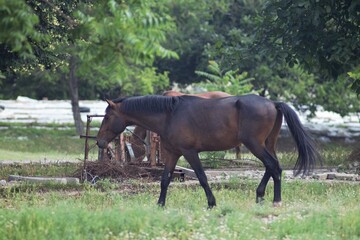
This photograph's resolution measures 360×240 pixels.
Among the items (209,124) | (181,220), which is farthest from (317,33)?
(181,220)

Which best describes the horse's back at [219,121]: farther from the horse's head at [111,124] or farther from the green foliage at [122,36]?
the green foliage at [122,36]

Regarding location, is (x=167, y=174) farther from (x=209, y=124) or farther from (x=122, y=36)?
(x=122, y=36)

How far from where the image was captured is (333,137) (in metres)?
41.9

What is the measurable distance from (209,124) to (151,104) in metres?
1.05

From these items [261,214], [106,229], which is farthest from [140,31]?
[261,214]

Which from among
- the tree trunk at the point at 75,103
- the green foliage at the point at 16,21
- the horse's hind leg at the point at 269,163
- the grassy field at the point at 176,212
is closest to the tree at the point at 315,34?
the grassy field at the point at 176,212

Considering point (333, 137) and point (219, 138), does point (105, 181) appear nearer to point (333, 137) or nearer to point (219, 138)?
point (219, 138)

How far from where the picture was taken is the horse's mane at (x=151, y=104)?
603 inches

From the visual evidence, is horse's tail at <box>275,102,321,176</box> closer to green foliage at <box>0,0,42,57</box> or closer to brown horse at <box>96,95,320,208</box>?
brown horse at <box>96,95,320,208</box>

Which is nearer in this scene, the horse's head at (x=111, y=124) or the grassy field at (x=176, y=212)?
the grassy field at (x=176, y=212)

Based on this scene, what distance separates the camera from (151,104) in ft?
50.3

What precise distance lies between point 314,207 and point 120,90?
30.5m

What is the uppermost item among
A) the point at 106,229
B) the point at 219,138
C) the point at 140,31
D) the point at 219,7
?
the point at 219,7

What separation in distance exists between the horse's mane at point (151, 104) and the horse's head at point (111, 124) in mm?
181
